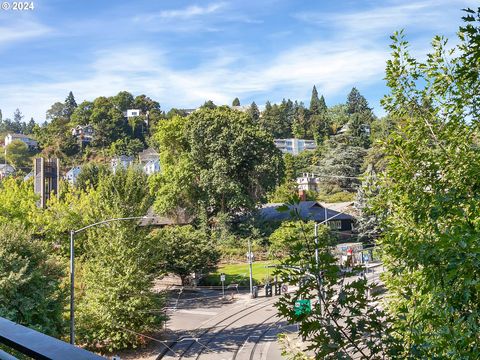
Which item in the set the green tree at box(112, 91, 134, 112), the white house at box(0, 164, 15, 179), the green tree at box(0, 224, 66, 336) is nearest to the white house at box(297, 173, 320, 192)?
the white house at box(0, 164, 15, 179)

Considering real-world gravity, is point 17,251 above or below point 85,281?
above

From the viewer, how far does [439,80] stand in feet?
17.2

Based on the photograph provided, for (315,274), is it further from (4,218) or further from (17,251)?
(4,218)

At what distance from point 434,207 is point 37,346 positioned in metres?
3.21

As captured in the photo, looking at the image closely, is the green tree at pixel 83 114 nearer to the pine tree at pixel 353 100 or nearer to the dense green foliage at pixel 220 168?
the pine tree at pixel 353 100

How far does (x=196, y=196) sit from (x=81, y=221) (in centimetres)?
1918

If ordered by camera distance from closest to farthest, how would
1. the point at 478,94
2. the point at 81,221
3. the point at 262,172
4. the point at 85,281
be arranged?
the point at 478,94 → the point at 85,281 → the point at 81,221 → the point at 262,172

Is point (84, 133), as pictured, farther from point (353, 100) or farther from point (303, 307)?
point (303, 307)

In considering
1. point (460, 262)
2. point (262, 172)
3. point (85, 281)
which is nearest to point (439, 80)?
point (460, 262)

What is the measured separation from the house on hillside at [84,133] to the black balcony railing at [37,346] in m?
113

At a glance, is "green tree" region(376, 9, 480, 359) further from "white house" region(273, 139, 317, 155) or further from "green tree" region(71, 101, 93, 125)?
"white house" region(273, 139, 317, 155)

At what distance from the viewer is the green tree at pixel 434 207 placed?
2869 mm

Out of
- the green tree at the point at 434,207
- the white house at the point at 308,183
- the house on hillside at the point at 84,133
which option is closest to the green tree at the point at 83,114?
the house on hillside at the point at 84,133

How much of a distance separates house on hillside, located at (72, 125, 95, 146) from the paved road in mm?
84438
